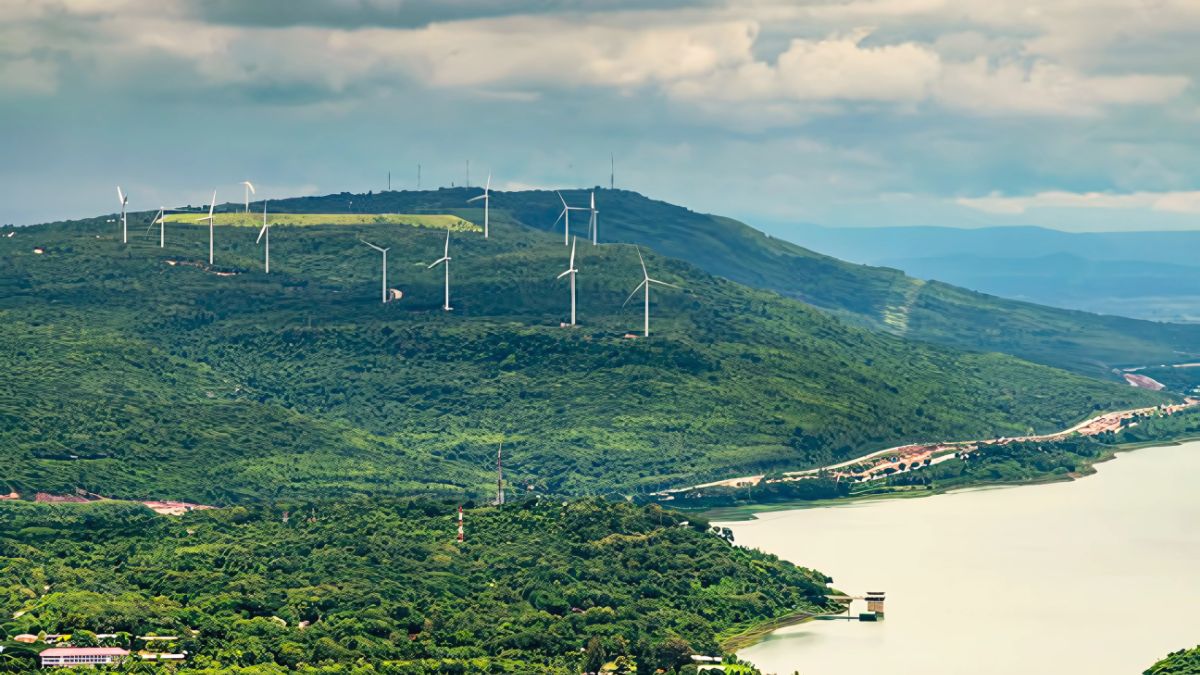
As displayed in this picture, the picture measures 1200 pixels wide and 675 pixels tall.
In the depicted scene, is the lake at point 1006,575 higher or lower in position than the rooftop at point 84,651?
lower

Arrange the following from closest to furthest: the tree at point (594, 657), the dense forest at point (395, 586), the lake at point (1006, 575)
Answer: the dense forest at point (395, 586) < the tree at point (594, 657) < the lake at point (1006, 575)

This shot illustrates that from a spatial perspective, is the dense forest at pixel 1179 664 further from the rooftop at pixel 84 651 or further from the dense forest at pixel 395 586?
the rooftop at pixel 84 651

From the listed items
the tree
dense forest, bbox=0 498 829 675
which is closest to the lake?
dense forest, bbox=0 498 829 675

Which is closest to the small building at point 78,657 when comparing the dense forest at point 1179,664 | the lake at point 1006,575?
the lake at point 1006,575

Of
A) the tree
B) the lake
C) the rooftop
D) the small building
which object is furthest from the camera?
the lake

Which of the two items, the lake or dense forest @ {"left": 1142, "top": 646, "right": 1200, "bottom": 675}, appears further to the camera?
the lake

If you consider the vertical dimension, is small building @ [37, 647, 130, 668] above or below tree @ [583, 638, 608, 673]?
above

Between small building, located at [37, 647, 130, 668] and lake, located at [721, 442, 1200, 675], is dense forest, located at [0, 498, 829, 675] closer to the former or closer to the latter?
small building, located at [37, 647, 130, 668]
